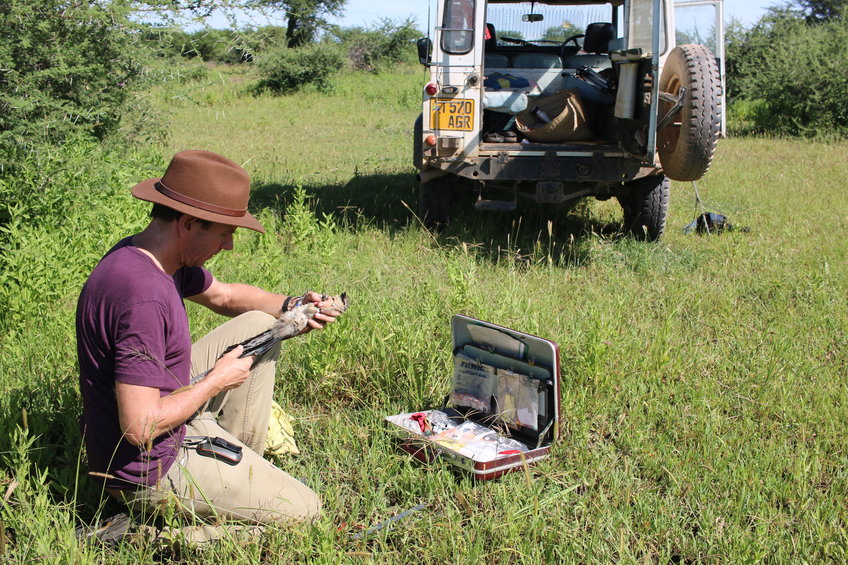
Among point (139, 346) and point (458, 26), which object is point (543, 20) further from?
point (139, 346)

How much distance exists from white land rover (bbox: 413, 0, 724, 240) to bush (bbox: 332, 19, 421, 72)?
2350 centimetres

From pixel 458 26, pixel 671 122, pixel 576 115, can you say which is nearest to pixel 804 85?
pixel 576 115

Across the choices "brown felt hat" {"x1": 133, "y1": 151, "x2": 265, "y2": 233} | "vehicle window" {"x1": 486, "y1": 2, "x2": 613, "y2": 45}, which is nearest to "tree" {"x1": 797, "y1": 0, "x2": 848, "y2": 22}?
"vehicle window" {"x1": 486, "y1": 2, "x2": 613, "y2": 45}

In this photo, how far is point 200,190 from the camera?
257cm

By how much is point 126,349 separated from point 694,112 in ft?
13.4

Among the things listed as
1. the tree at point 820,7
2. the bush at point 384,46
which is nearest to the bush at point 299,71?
the bush at point 384,46

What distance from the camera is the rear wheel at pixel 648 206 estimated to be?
261 inches

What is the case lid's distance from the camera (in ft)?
10.4

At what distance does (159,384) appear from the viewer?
7.95ft

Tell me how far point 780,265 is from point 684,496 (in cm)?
340

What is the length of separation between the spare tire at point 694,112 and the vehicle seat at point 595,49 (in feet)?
6.06

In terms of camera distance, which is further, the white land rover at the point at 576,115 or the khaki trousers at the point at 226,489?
the white land rover at the point at 576,115

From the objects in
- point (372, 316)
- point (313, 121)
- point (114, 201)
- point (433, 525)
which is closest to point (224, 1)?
point (114, 201)

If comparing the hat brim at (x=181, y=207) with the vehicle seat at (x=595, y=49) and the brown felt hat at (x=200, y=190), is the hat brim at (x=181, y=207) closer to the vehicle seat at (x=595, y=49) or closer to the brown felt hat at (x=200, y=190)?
the brown felt hat at (x=200, y=190)
